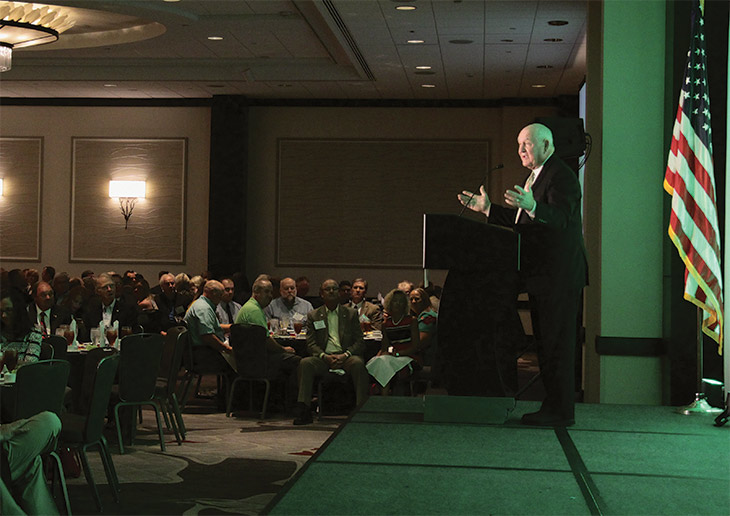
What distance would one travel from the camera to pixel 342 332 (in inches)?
347

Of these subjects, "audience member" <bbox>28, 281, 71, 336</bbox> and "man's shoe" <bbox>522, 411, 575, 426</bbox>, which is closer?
"man's shoe" <bbox>522, 411, 575, 426</bbox>

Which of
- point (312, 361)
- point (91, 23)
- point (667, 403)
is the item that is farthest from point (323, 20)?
point (667, 403)

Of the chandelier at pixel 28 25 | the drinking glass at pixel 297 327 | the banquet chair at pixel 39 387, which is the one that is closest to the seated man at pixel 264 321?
the drinking glass at pixel 297 327

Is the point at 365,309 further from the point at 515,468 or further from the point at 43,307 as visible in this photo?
the point at 515,468

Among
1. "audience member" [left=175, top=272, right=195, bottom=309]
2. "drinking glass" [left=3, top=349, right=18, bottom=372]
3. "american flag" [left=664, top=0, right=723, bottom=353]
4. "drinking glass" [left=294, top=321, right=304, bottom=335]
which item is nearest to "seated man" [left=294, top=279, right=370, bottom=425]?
"drinking glass" [left=294, top=321, right=304, bottom=335]

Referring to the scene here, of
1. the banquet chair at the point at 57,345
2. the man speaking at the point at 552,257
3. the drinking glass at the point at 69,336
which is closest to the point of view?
the man speaking at the point at 552,257

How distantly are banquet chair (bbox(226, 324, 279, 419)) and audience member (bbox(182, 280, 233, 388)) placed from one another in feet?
1.01

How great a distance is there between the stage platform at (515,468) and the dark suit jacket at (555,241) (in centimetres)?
70

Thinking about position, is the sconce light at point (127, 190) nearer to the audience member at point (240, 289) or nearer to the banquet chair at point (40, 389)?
the audience member at point (240, 289)

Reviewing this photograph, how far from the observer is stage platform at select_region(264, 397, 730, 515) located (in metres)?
3.00

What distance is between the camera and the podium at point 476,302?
411 cm

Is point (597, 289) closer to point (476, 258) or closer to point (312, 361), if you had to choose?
point (476, 258)

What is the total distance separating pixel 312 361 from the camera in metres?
8.57

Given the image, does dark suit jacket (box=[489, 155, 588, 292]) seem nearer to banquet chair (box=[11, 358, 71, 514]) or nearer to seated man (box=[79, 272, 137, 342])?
banquet chair (box=[11, 358, 71, 514])
